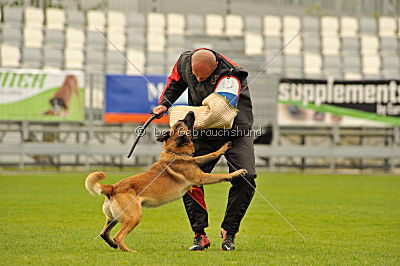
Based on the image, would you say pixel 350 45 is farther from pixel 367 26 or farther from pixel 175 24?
pixel 175 24

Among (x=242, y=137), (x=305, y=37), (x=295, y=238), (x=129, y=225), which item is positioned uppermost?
(x=305, y=37)

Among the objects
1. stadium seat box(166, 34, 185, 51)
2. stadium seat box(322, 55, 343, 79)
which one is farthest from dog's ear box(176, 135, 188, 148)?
stadium seat box(322, 55, 343, 79)

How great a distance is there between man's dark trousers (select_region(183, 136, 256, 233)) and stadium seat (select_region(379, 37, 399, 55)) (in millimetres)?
19624

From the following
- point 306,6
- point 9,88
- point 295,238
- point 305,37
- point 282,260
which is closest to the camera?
point 282,260

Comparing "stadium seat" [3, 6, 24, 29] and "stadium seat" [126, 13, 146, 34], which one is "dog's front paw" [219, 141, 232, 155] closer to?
"stadium seat" [3, 6, 24, 29]

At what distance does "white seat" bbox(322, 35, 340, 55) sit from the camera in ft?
81.3

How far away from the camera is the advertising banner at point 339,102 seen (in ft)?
69.9

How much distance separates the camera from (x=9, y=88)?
65.1 ft

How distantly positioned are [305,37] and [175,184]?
1954 cm

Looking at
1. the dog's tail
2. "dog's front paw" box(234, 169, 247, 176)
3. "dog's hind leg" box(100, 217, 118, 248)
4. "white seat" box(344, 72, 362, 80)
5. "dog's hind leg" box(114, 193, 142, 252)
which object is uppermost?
"white seat" box(344, 72, 362, 80)

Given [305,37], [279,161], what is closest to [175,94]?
[279,161]

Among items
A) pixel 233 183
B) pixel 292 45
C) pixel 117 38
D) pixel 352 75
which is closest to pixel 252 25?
pixel 292 45

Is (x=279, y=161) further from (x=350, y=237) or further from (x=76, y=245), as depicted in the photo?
(x=76, y=245)

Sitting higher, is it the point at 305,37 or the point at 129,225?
the point at 305,37
